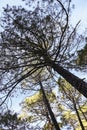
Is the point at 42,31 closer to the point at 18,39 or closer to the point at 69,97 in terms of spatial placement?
the point at 18,39

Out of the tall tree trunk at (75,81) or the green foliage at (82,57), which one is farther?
the green foliage at (82,57)

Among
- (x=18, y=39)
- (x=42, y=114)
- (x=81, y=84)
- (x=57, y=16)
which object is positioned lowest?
(x=42, y=114)

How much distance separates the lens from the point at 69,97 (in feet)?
66.1

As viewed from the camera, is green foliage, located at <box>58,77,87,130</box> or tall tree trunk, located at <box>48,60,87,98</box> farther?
green foliage, located at <box>58,77,87,130</box>

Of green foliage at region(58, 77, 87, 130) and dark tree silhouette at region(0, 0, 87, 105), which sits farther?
green foliage at region(58, 77, 87, 130)

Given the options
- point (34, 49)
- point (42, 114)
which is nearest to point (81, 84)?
point (34, 49)

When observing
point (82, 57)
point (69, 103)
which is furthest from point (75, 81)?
point (69, 103)

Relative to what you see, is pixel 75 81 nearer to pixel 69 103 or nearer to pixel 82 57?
pixel 82 57

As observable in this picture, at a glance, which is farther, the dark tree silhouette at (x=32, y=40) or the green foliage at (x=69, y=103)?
the green foliage at (x=69, y=103)

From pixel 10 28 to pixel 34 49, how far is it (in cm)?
136

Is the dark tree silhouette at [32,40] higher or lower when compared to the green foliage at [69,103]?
higher

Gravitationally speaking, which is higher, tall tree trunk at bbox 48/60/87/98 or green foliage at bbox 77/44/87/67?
green foliage at bbox 77/44/87/67

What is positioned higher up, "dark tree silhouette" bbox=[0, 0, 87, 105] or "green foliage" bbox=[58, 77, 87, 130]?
"dark tree silhouette" bbox=[0, 0, 87, 105]

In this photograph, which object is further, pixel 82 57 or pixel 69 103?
pixel 69 103
